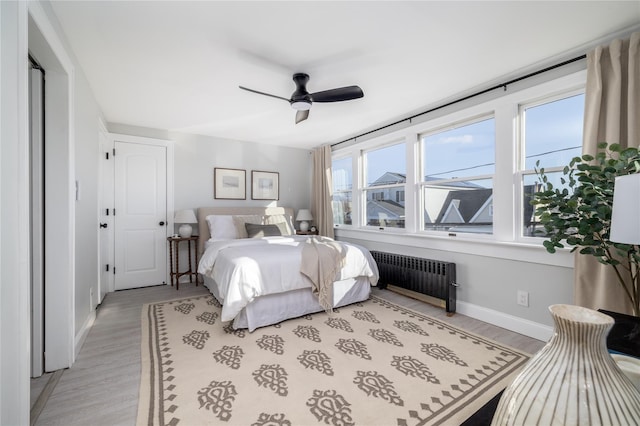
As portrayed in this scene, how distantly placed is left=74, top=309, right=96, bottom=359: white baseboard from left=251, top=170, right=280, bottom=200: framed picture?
2817mm

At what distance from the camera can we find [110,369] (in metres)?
2.00

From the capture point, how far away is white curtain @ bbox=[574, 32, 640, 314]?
191 cm

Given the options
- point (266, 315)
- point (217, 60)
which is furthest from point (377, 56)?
point (266, 315)

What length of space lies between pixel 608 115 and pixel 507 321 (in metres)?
1.88

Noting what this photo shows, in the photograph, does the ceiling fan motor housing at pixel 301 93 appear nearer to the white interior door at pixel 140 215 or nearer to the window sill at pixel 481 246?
the window sill at pixel 481 246

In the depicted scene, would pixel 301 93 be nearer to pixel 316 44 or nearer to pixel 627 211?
pixel 316 44

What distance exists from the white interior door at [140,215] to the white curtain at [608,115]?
491cm

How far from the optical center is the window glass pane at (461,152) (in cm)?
296

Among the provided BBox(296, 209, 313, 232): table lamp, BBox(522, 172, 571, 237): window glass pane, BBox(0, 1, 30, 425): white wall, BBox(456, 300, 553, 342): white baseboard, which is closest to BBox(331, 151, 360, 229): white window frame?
BBox(296, 209, 313, 232): table lamp

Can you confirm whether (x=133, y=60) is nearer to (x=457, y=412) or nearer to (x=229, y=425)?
(x=229, y=425)

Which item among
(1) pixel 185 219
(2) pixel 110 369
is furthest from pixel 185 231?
(2) pixel 110 369

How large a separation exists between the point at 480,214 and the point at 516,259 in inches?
23.5

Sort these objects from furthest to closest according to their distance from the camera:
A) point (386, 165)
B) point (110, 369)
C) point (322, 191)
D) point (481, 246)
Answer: point (322, 191) → point (386, 165) → point (481, 246) → point (110, 369)

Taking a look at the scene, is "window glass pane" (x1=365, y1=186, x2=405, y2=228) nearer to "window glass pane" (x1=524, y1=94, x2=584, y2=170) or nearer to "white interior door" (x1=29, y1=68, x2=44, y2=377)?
"window glass pane" (x1=524, y1=94, x2=584, y2=170)
